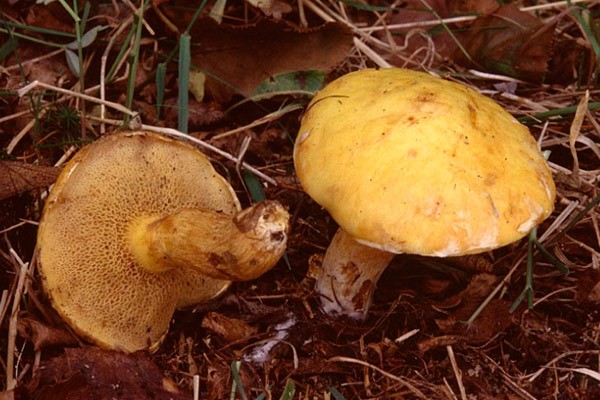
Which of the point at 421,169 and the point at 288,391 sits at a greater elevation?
the point at 421,169

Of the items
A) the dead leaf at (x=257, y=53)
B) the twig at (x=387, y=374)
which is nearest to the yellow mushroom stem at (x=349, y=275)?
the twig at (x=387, y=374)

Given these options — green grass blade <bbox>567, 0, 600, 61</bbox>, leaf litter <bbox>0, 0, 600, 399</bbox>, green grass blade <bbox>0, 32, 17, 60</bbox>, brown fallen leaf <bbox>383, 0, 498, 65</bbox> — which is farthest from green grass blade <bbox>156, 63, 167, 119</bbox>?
green grass blade <bbox>567, 0, 600, 61</bbox>

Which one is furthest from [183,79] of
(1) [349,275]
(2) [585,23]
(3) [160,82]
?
(2) [585,23]

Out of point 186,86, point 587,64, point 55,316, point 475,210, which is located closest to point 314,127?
point 475,210

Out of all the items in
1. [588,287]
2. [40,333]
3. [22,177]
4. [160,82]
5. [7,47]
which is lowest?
[588,287]

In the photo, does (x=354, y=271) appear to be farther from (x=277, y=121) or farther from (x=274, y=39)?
(x=274, y=39)

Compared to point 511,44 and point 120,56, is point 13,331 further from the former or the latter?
point 511,44

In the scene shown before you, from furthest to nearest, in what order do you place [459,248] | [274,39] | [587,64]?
[587,64] < [274,39] < [459,248]
